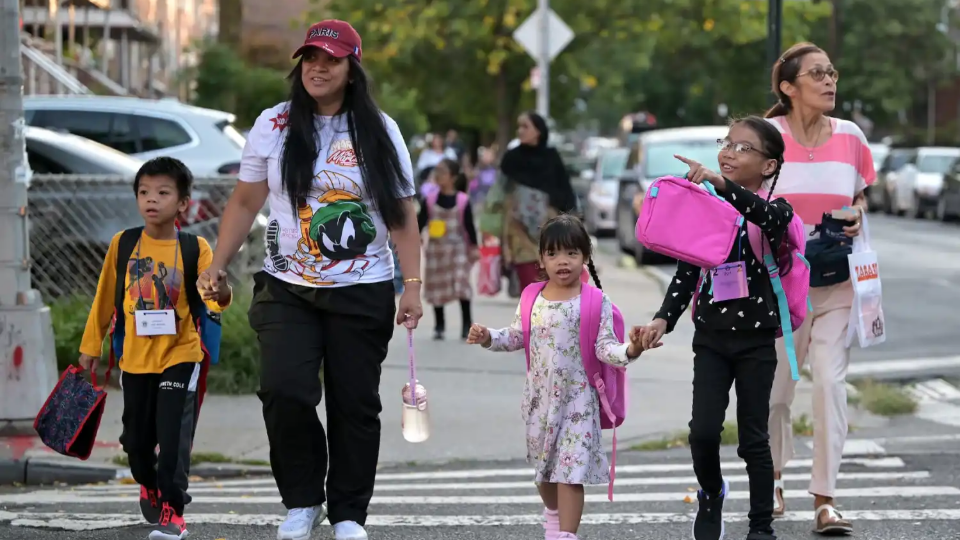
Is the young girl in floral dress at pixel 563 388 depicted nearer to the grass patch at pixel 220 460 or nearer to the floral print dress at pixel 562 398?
the floral print dress at pixel 562 398

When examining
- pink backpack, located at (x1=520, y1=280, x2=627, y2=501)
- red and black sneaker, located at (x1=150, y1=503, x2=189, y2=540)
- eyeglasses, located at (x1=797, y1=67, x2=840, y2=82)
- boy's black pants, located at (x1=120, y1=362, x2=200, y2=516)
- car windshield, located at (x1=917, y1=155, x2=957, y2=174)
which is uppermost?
car windshield, located at (x1=917, y1=155, x2=957, y2=174)

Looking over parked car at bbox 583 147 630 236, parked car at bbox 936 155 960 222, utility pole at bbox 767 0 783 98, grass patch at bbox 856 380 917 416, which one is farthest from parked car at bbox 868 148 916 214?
utility pole at bbox 767 0 783 98

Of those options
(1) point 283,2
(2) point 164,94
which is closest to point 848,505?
(2) point 164,94

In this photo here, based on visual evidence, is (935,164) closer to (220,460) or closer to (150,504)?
(220,460)

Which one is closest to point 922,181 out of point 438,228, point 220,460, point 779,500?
point 438,228

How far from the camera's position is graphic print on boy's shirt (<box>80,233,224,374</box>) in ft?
18.8

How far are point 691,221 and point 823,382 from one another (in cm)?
131

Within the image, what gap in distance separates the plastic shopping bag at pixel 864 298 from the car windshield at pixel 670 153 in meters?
13.7

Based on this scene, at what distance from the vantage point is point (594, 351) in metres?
5.16

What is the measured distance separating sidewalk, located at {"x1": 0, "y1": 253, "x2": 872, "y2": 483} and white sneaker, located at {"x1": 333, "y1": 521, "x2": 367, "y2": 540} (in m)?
Answer: 2.78

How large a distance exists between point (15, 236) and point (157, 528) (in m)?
3.01

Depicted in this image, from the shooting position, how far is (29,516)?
243 inches

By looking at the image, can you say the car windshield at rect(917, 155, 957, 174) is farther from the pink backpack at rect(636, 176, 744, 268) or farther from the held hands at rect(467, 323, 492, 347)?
the held hands at rect(467, 323, 492, 347)

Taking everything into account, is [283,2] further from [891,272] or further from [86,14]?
[891,272]
